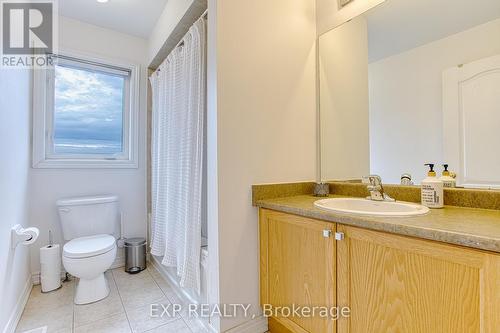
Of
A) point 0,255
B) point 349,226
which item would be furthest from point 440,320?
point 0,255

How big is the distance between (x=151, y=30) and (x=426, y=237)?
2726mm

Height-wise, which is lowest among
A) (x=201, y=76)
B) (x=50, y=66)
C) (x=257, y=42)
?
(x=201, y=76)

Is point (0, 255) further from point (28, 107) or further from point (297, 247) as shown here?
point (297, 247)

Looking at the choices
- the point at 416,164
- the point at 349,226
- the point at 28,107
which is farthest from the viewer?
the point at 28,107

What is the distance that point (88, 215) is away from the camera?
7.13 ft

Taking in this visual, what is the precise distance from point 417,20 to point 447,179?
2.85 ft

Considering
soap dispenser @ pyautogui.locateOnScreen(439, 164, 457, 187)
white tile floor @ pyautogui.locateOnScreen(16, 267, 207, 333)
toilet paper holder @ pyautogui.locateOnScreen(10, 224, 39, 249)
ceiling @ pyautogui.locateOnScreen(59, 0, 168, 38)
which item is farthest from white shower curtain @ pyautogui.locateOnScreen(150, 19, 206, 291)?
soap dispenser @ pyautogui.locateOnScreen(439, 164, 457, 187)

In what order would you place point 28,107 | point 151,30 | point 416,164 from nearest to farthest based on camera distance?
1. point 416,164
2. point 28,107
3. point 151,30

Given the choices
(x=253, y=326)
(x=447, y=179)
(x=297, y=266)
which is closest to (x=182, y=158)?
(x=297, y=266)

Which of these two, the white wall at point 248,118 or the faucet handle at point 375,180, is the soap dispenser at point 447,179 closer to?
the faucet handle at point 375,180

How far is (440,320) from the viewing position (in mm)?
794

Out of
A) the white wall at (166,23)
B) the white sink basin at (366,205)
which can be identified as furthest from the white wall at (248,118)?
the white wall at (166,23)

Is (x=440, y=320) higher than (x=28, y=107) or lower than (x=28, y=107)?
lower

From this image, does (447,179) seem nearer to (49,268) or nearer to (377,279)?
(377,279)
